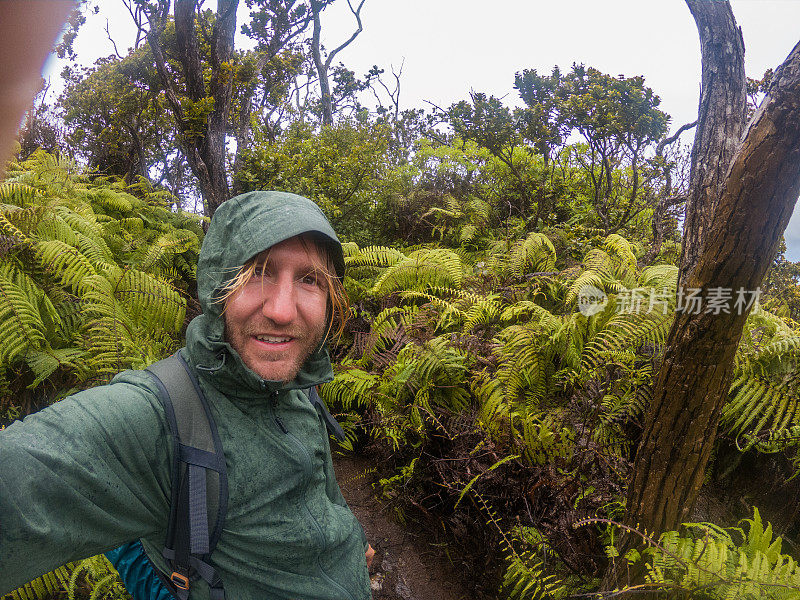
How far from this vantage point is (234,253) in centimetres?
153

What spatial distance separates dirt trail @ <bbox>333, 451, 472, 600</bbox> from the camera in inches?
134

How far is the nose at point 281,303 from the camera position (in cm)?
154

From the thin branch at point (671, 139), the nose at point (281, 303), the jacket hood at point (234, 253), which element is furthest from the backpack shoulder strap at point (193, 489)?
the thin branch at point (671, 139)

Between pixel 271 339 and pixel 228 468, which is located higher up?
pixel 271 339

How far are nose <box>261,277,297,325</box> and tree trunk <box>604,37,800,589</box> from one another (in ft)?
4.72

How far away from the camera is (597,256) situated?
502 centimetres

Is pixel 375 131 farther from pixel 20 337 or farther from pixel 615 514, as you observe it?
pixel 615 514

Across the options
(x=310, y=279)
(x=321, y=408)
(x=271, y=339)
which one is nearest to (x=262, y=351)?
(x=271, y=339)

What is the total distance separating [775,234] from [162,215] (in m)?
9.01

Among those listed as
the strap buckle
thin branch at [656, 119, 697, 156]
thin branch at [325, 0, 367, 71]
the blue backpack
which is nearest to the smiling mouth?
the blue backpack

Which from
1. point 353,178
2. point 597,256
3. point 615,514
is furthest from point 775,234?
point 353,178

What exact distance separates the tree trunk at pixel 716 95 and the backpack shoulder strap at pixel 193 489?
1842 millimetres

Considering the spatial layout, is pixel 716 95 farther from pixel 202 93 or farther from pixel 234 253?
pixel 202 93

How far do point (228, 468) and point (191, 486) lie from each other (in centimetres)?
15
